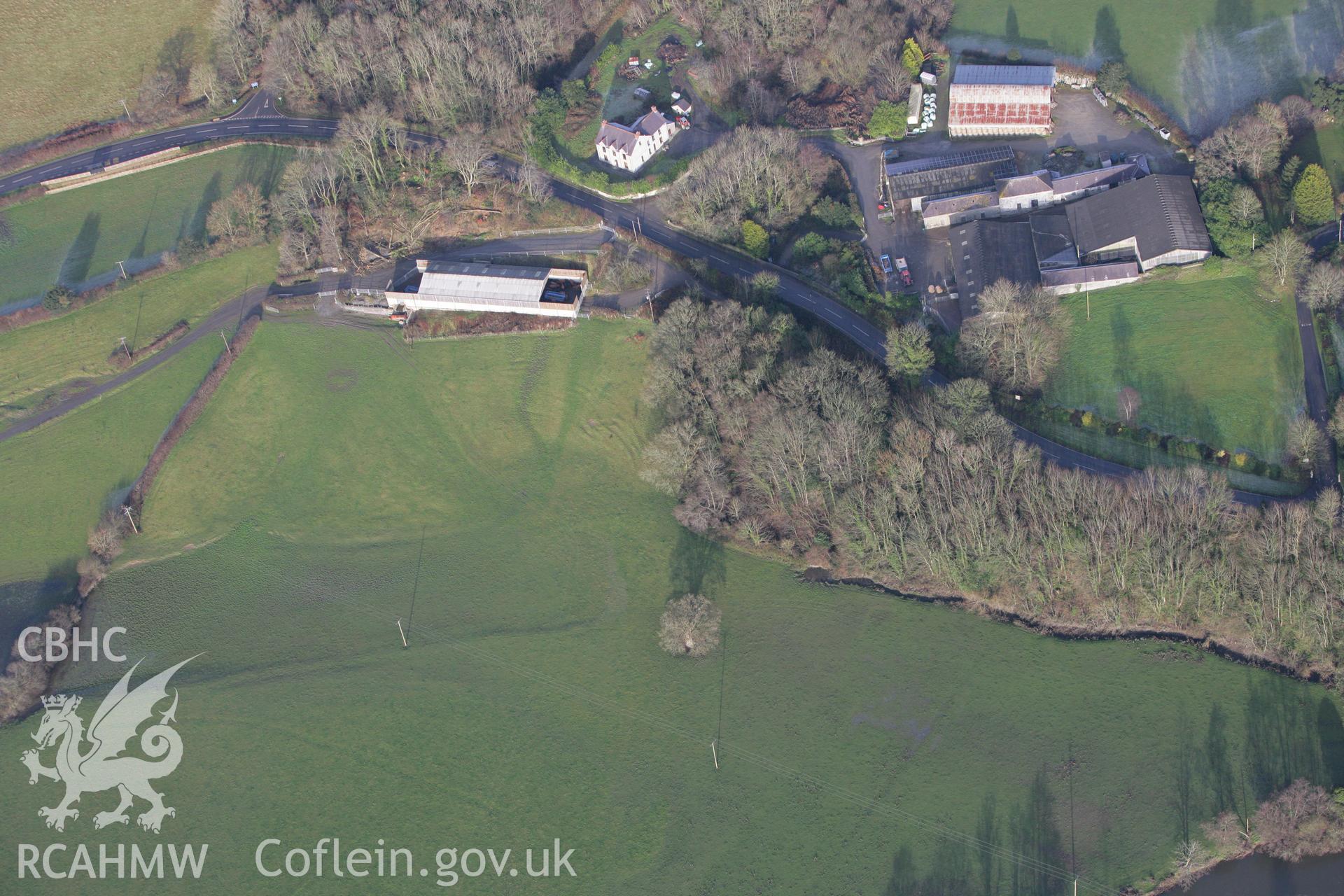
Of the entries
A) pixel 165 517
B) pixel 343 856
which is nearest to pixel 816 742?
pixel 343 856

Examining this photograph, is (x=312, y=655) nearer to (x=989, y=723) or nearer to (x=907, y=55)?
(x=989, y=723)

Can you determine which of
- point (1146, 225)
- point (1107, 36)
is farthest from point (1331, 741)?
point (1107, 36)

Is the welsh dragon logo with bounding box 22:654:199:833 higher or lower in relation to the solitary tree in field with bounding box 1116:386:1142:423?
lower

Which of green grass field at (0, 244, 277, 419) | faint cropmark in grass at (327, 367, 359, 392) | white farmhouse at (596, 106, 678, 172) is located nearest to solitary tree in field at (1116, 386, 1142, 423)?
white farmhouse at (596, 106, 678, 172)

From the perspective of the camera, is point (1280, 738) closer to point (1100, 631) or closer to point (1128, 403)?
point (1100, 631)

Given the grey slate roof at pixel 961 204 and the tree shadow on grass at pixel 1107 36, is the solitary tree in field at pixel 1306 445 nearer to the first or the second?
the grey slate roof at pixel 961 204

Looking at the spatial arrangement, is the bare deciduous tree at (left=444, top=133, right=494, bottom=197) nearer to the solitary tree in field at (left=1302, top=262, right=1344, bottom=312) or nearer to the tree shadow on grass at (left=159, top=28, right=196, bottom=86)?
the tree shadow on grass at (left=159, top=28, right=196, bottom=86)
